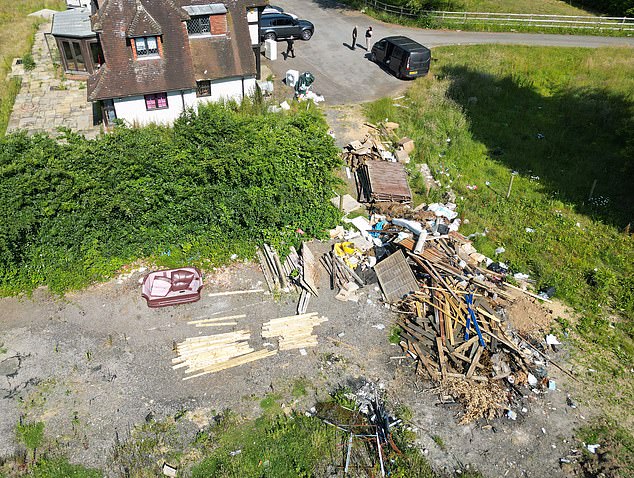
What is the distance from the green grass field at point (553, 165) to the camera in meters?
15.8

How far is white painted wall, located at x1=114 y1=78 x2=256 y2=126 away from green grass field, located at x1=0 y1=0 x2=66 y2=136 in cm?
640

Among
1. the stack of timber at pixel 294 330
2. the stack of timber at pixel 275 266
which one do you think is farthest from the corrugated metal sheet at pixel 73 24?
the stack of timber at pixel 294 330

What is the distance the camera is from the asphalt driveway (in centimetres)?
2858

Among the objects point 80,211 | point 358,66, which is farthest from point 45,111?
point 358,66

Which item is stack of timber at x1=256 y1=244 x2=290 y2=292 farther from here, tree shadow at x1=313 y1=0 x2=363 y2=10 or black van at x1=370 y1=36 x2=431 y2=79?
tree shadow at x1=313 y1=0 x2=363 y2=10

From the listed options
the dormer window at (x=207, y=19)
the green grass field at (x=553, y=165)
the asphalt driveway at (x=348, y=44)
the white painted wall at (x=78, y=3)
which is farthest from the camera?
the white painted wall at (x=78, y=3)

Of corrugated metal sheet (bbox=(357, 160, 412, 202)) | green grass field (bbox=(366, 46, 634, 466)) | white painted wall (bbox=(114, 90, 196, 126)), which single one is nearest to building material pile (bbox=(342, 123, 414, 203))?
corrugated metal sheet (bbox=(357, 160, 412, 202))

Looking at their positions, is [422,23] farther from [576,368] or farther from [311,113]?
[576,368]

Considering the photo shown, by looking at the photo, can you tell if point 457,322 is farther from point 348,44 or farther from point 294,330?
point 348,44

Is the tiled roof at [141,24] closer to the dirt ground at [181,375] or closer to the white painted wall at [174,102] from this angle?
the white painted wall at [174,102]

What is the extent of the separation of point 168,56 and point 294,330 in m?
15.0

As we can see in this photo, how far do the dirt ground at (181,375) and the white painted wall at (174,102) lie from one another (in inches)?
394

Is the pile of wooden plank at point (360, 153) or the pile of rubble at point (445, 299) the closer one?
the pile of rubble at point (445, 299)

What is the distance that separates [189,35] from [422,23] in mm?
21057
